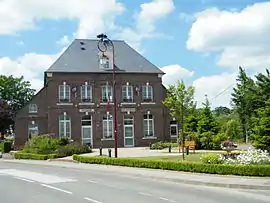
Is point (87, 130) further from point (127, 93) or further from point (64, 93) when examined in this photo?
point (127, 93)

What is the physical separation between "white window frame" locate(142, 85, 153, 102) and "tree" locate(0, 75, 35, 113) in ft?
102

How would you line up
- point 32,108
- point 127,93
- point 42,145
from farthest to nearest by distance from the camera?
point 127,93, point 32,108, point 42,145

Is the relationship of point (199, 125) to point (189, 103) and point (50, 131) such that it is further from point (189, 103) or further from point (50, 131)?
point (50, 131)

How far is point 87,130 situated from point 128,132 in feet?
16.5

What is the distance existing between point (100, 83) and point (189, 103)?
18679 millimetres

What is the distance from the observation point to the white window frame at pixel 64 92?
55438mm

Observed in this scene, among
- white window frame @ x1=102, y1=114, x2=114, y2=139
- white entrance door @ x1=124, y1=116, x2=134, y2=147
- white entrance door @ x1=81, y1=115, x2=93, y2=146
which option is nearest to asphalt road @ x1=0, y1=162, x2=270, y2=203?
white entrance door @ x1=81, y1=115, x2=93, y2=146

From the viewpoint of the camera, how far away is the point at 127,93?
188 feet

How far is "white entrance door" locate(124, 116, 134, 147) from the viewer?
56.9 metres

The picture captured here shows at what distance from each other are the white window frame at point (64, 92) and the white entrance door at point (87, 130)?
10.4 feet

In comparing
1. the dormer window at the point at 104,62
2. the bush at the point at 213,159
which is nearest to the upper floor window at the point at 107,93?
the dormer window at the point at 104,62

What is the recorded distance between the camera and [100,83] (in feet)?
185

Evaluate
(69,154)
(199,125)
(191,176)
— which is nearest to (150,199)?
(191,176)

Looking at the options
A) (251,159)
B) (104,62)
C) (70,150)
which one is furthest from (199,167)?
(104,62)
